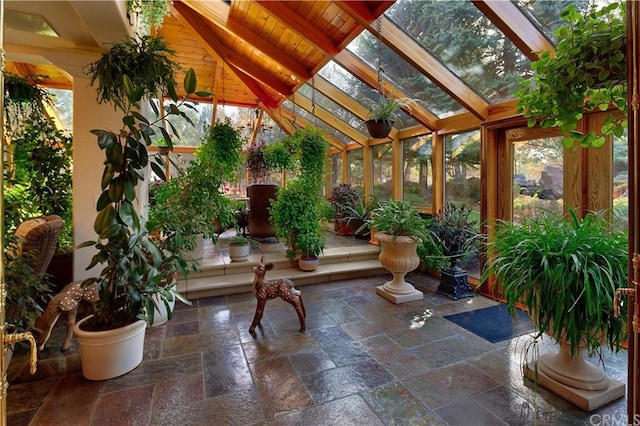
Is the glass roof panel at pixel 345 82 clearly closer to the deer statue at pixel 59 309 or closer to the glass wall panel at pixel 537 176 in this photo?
the glass wall panel at pixel 537 176

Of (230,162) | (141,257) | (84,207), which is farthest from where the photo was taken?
(230,162)

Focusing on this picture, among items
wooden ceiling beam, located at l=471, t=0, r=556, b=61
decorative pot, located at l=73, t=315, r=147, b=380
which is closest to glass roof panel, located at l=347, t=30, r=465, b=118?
wooden ceiling beam, located at l=471, t=0, r=556, b=61

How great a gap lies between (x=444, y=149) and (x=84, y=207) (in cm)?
419

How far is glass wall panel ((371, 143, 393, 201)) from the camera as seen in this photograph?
542cm

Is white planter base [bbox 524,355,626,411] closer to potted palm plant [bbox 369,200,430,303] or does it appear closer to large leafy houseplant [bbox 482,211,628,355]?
large leafy houseplant [bbox 482,211,628,355]

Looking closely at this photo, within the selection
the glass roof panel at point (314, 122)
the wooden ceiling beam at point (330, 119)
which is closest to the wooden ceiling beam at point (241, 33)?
the wooden ceiling beam at point (330, 119)

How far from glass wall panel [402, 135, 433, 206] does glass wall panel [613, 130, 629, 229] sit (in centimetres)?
210

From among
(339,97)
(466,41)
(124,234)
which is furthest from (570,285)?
(339,97)

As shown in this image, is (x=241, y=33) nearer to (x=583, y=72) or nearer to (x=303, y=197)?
(x=303, y=197)

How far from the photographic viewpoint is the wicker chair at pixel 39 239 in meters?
2.07

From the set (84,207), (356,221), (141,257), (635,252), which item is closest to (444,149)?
(356,221)

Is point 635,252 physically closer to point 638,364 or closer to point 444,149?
point 638,364

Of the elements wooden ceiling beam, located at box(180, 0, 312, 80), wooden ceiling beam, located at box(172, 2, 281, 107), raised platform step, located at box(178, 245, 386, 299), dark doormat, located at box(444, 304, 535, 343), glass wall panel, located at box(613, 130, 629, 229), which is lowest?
dark doormat, located at box(444, 304, 535, 343)

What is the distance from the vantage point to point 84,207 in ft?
9.54
